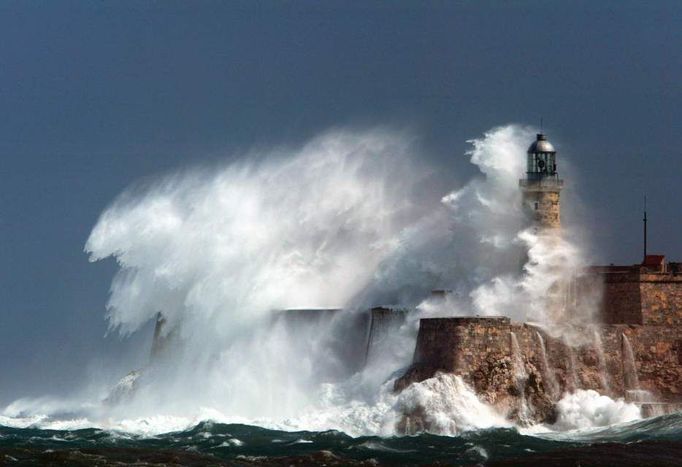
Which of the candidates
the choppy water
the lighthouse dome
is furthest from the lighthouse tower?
the choppy water

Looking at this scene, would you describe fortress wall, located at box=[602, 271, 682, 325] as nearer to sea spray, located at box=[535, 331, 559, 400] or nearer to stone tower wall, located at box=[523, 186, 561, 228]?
stone tower wall, located at box=[523, 186, 561, 228]

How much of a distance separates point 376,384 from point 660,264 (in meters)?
10.5

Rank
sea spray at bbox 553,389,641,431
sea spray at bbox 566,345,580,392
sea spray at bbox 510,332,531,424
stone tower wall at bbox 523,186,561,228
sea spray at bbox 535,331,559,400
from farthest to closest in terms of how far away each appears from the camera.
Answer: stone tower wall at bbox 523,186,561,228, sea spray at bbox 566,345,580,392, sea spray at bbox 535,331,559,400, sea spray at bbox 553,389,641,431, sea spray at bbox 510,332,531,424

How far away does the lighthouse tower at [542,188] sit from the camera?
44.2 m

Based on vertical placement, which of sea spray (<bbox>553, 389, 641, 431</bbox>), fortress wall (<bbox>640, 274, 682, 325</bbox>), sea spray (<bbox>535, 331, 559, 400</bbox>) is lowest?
sea spray (<bbox>553, 389, 641, 431</bbox>)

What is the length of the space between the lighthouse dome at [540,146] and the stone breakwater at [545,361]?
16.8ft

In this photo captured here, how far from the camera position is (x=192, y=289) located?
46688 mm

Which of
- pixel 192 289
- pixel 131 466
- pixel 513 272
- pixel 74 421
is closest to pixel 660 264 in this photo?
pixel 513 272

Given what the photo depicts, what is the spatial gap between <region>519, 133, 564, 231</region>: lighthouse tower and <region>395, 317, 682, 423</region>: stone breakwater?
3.41 meters

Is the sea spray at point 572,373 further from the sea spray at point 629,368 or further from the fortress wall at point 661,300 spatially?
the fortress wall at point 661,300

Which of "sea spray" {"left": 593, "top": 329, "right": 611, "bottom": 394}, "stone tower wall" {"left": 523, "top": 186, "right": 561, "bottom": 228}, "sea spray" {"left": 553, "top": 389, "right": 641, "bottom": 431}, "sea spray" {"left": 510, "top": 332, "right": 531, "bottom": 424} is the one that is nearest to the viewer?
"sea spray" {"left": 510, "top": 332, "right": 531, "bottom": 424}

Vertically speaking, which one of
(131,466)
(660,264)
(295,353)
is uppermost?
(660,264)

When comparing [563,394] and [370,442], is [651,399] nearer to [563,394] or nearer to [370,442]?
[563,394]

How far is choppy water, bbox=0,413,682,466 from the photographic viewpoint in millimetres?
33281
